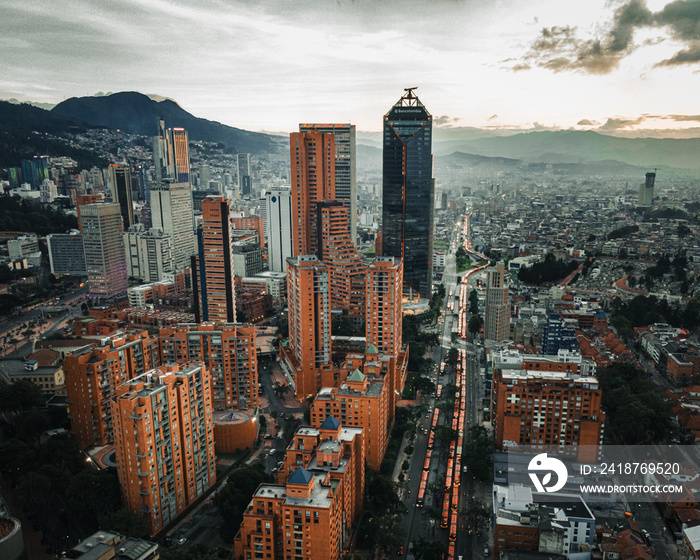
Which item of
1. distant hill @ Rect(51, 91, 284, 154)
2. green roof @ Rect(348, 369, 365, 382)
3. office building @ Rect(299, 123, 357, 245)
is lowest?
green roof @ Rect(348, 369, 365, 382)

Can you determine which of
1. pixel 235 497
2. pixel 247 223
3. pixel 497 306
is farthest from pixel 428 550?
pixel 247 223

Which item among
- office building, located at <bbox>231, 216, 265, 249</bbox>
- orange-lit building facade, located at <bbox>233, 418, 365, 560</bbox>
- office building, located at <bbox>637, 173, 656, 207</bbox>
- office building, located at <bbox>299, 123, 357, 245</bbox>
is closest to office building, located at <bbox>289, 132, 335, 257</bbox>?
office building, located at <bbox>299, 123, 357, 245</bbox>

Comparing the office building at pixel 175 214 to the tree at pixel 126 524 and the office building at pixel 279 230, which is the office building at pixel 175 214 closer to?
the office building at pixel 279 230

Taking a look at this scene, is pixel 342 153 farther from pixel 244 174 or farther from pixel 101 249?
pixel 244 174

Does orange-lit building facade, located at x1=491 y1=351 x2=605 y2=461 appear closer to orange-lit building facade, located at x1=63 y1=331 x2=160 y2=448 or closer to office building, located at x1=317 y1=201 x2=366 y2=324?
orange-lit building facade, located at x1=63 y1=331 x2=160 y2=448

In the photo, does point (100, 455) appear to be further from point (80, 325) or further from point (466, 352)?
point (466, 352)

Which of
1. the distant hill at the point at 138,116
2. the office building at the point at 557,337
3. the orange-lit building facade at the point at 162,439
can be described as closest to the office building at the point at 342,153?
the office building at the point at 557,337

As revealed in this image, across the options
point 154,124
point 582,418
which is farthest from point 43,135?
point 582,418
